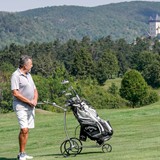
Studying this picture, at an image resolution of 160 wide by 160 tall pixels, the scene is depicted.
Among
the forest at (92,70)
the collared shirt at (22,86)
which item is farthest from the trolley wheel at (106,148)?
the forest at (92,70)

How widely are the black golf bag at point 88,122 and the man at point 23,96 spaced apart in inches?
32.8

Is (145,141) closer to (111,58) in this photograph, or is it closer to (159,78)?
(159,78)

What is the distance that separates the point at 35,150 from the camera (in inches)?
589

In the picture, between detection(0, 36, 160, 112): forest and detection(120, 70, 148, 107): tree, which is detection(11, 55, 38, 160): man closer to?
detection(0, 36, 160, 112): forest

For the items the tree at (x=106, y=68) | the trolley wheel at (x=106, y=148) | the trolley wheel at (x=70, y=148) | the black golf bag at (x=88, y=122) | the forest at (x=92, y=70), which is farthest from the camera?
the tree at (x=106, y=68)

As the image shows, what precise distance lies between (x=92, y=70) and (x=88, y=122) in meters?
106

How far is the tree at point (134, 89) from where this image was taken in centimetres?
8362

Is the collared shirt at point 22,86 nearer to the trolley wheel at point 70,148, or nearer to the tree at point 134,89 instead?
the trolley wheel at point 70,148

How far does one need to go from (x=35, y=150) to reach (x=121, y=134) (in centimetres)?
312

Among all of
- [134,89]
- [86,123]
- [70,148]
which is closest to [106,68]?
[134,89]

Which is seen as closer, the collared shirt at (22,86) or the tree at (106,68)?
the collared shirt at (22,86)

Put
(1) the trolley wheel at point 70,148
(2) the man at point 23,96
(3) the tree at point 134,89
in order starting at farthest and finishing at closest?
(3) the tree at point 134,89 → (1) the trolley wheel at point 70,148 → (2) the man at point 23,96

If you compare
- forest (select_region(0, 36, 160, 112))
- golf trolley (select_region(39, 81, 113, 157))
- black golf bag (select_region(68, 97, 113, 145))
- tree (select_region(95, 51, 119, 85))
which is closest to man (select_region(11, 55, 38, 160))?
golf trolley (select_region(39, 81, 113, 157))

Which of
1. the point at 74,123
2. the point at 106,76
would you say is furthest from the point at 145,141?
the point at 106,76
